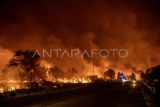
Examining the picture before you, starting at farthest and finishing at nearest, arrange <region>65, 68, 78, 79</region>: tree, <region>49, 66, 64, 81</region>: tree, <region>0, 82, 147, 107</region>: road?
<region>65, 68, 78, 79</region>: tree
<region>49, 66, 64, 81</region>: tree
<region>0, 82, 147, 107</region>: road

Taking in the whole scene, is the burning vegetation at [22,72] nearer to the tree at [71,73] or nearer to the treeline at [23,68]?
the treeline at [23,68]

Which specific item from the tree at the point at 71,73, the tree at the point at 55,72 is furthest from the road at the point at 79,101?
the tree at the point at 71,73

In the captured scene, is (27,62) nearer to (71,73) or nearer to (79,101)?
(79,101)

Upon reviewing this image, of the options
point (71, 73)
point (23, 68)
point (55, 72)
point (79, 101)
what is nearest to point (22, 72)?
point (23, 68)

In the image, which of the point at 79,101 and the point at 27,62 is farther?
the point at 27,62

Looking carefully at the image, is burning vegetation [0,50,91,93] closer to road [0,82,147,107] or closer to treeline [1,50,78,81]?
treeline [1,50,78,81]

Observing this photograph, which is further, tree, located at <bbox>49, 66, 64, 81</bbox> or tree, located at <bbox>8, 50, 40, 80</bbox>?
tree, located at <bbox>49, 66, 64, 81</bbox>

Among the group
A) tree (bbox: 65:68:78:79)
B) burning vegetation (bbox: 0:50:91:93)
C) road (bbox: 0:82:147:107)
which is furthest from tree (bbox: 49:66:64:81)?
road (bbox: 0:82:147:107)

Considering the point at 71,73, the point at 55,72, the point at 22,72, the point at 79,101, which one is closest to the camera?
the point at 79,101

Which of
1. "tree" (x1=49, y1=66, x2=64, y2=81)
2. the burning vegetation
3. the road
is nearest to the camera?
the road

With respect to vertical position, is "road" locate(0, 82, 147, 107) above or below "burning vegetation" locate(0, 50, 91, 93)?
below

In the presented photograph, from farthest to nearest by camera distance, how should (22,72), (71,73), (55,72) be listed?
(71,73)
(55,72)
(22,72)

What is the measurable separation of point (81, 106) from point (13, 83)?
2479 cm

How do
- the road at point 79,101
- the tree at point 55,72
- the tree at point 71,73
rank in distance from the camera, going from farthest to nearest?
the tree at point 71,73 < the tree at point 55,72 < the road at point 79,101
